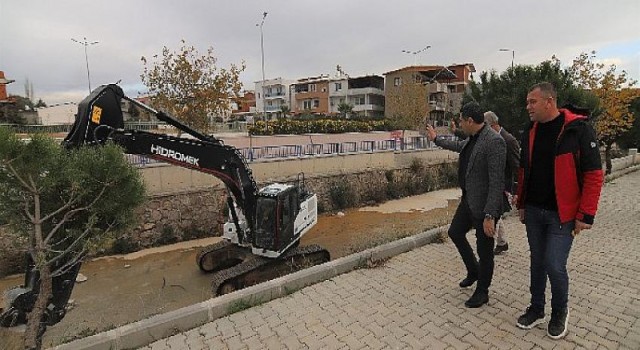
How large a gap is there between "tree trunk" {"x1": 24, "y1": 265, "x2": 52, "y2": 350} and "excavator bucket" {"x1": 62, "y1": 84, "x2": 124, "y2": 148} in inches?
54.3

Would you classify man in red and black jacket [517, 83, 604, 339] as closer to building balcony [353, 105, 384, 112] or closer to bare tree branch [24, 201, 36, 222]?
bare tree branch [24, 201, 36, 222]

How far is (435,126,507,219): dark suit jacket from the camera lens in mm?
3256

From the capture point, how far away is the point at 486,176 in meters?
3.40

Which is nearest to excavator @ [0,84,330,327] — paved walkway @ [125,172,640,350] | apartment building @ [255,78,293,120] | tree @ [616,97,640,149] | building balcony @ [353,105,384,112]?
paved walkway @ [125,172,640,350]

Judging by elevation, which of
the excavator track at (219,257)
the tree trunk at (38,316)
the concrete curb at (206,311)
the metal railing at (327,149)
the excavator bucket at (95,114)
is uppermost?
the excavator bucket at (95,114)

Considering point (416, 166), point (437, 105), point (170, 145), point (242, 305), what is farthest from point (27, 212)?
point (437, 105)

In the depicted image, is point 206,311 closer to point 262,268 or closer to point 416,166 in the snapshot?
point 262,268

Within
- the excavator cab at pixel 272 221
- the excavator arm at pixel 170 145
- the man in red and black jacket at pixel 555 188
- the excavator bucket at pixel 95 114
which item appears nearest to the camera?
the man in red and black jacket at pixel 555 188

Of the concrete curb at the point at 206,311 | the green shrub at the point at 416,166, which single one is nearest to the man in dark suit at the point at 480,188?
the concrete curb at the point at 206,311

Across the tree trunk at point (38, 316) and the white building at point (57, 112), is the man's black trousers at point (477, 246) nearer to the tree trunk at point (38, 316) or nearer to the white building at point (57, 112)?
the tree trunk at point (38, 316)

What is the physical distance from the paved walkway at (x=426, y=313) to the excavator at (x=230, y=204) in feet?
6.29

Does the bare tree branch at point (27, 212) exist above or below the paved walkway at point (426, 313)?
above

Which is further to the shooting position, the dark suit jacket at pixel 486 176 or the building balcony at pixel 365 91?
the building balcony at pixel 365 91

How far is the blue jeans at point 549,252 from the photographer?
Result: 2.95m
